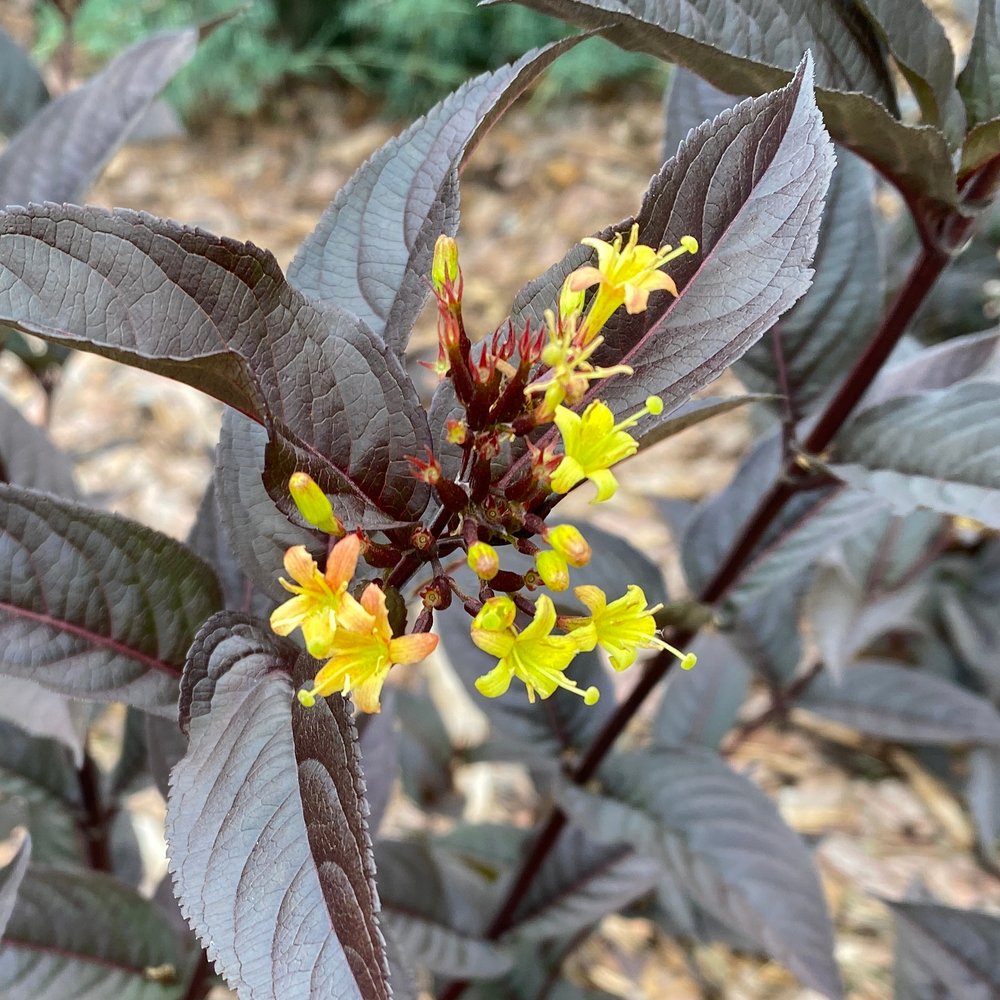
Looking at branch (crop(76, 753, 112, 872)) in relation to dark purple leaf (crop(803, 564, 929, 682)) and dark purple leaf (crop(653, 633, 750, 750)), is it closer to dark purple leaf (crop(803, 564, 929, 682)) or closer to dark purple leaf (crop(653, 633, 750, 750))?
dark purple leaf (crop(653, 633, 750, 750))

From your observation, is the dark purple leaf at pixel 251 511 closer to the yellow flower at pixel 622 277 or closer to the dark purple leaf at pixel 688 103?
the yellow flower at pixel 622 277

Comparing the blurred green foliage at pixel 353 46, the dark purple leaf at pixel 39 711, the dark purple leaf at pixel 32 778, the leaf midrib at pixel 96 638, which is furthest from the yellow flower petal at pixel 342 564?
the blurred green foliage at pixel 353 46

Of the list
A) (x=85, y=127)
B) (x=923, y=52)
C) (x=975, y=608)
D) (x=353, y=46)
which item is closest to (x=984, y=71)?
(x=923, y=52)

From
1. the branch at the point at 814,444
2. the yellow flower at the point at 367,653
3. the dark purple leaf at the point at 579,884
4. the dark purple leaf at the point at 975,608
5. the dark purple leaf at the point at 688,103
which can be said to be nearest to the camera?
the yellow flower at the point at 367,653

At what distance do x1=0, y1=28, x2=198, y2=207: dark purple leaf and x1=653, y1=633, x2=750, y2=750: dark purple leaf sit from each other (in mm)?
921

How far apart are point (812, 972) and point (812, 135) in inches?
29.0

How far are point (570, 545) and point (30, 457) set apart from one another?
0.64m

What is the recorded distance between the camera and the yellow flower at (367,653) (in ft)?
1.26

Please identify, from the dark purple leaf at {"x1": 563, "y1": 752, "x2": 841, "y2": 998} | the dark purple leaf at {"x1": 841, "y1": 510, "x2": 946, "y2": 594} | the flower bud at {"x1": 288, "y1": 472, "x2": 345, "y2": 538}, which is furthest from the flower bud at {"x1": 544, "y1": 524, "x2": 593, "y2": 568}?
the dark purple leaf at {"x1": 841, "y1": 510, "x2": 946, "y2": 594}

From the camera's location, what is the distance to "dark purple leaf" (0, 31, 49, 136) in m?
1.02

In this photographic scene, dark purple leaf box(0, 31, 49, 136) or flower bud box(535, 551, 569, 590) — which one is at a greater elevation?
flower bud box(535, 551, 569, 590)

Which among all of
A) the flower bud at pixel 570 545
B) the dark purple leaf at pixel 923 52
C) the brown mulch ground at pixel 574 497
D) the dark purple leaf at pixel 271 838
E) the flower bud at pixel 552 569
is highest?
the dark purple leaf at pixel 923 52

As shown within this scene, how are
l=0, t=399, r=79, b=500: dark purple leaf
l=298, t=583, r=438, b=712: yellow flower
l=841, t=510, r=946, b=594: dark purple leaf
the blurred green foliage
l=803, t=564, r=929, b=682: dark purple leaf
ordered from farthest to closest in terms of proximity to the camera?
the blurred green foliage
l=841, t=510, r=946, b=594: dark purple leaf
l=803, t=564, r=929, b=682: dark purple leaf
l=0, t=399, r=79, b=500: dark purple leaf
l=298, t=583, r=438, b=712: yellow flower

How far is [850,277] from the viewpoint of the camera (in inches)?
28.7
